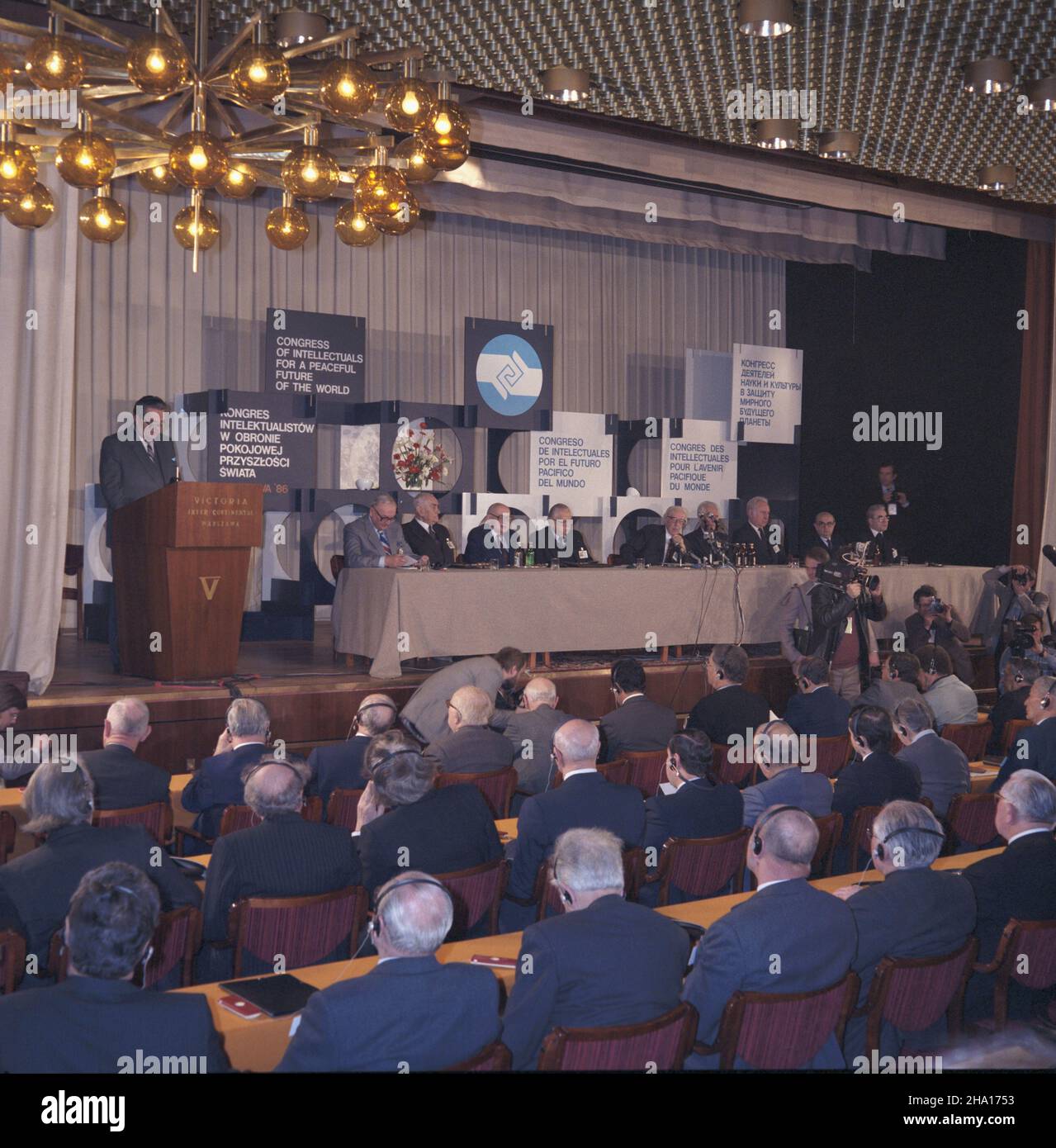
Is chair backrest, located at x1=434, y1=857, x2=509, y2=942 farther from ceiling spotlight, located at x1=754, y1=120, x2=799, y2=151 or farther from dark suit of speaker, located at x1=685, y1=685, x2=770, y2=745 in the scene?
ceiling spotlight, located at x1=754, y1=120, x2=799, y2=151

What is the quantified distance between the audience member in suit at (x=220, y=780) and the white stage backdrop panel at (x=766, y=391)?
29.5 feet

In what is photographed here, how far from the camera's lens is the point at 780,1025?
292 centimetres

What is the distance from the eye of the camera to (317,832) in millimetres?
3719

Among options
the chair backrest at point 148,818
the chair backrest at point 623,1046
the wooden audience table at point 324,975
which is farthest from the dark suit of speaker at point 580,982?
the chair backrest at point 148,818

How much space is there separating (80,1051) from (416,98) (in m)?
3.73

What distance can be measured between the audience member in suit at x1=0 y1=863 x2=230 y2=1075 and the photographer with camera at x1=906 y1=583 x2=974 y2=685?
24.1 feet

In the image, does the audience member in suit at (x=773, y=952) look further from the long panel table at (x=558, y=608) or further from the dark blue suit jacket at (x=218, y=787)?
the long panel table at (x=558, y=608)

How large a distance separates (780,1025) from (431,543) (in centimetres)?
625

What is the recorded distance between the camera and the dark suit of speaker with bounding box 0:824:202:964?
332 cm

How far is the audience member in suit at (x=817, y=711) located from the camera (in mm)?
6402

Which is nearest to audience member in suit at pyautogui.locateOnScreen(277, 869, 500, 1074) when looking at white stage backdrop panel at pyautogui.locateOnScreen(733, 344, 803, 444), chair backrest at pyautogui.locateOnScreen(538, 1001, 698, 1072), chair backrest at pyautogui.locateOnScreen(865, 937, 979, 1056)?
chair backrest at pyautogui.locateOnScreen(538, 1001, 698, 1072)
